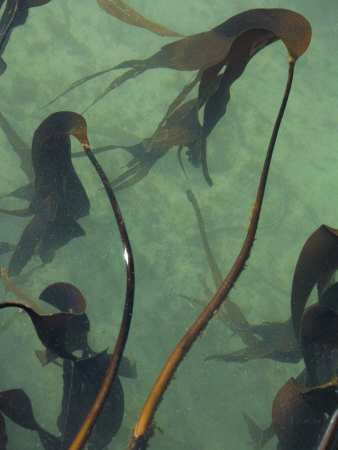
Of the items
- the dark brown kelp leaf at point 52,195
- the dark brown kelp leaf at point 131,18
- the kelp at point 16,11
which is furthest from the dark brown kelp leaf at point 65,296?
the dark brown kelp leaf at point 131,18

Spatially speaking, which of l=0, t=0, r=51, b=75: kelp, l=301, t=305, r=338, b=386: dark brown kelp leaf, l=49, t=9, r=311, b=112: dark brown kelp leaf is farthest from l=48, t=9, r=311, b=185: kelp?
l=301, t=305, r=338, b=386: dark brown kelp leaf

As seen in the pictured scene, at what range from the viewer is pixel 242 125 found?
183 inches

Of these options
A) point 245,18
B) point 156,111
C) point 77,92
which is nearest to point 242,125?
point 156,111

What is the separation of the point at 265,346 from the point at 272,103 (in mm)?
3527

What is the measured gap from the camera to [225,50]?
2.18 m

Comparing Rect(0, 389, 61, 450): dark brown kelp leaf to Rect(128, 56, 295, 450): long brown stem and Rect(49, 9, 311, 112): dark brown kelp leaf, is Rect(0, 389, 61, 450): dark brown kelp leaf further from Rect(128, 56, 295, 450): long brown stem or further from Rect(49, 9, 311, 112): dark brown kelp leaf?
Rect(49, 9, 311, 112): dark brown kelp leaf

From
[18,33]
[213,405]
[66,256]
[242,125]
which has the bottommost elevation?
[213,405]

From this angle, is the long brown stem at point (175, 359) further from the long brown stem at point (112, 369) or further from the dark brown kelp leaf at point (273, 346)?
the dark brown kelp leaf at point (273, 346)

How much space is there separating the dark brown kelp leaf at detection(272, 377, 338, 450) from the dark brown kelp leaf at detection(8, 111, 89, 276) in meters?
1.46

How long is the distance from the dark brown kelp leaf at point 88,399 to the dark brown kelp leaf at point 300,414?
679mm

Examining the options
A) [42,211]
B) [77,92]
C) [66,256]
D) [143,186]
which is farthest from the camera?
[77,92]

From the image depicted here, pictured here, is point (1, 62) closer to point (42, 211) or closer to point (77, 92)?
point (42, 211)

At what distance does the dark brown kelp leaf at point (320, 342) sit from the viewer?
1.46 metres

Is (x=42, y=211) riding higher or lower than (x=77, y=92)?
lower
